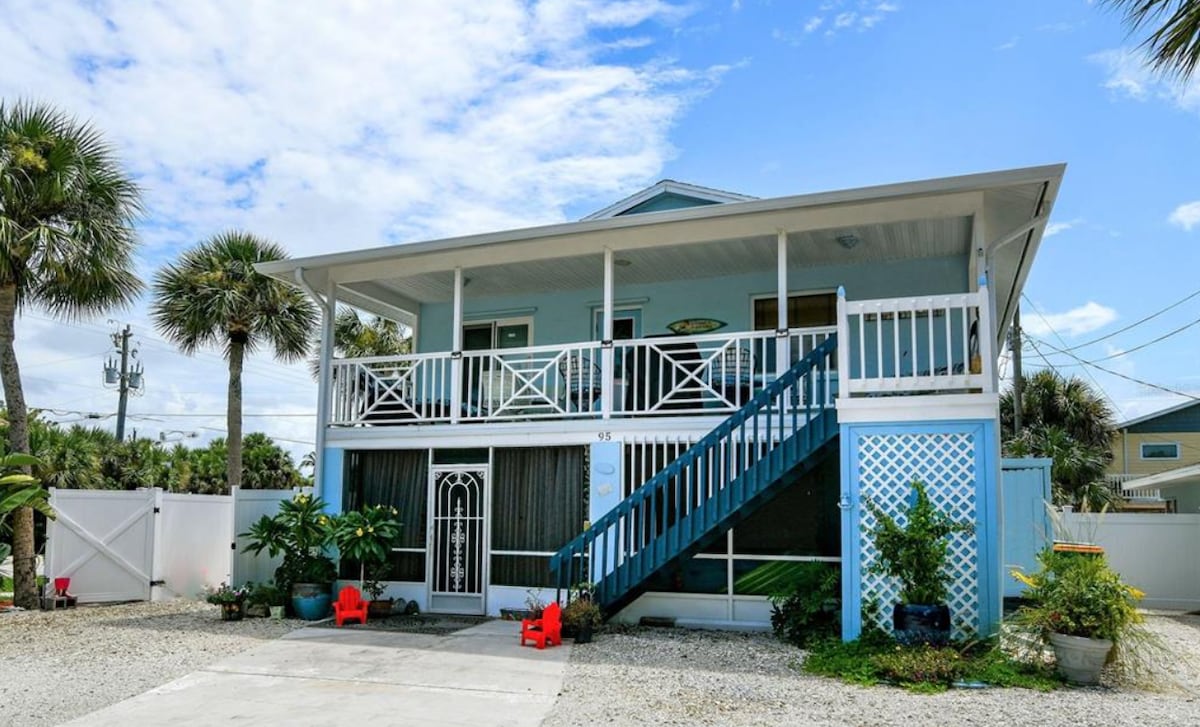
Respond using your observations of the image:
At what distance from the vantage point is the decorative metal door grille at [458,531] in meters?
11.9

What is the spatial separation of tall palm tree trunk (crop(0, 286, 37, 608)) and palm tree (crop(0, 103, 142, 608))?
0.01 metres

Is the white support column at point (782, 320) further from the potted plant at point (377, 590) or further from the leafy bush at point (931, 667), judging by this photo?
the potted plant at point (377, 590)

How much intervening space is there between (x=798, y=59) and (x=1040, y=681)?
25.1ft

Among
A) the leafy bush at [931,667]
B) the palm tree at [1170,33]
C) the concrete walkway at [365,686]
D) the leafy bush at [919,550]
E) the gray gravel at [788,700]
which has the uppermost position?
the palm tree at [1170,33]

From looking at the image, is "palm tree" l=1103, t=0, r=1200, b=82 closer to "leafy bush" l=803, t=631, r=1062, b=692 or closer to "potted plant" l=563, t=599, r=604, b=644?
"leafy bush" l=803, t=631, r=1062, b=692

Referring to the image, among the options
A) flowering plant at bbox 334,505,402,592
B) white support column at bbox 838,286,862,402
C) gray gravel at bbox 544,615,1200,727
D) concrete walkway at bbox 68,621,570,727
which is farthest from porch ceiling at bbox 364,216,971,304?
concrete walkway at bbox 68,621,570,727

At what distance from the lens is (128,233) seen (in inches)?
523

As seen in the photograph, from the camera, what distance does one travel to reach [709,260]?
12336mm

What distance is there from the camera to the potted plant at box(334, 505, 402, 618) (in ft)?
37.3

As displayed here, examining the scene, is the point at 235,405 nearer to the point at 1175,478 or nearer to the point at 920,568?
the point at 920,568

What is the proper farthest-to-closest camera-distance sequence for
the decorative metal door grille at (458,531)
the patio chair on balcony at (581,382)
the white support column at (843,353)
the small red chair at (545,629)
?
the decorative metal door grille at (458,531) → the patio chair on balcony at (581,382) → the small red chair at (545,629) → the white support column at (843,353)

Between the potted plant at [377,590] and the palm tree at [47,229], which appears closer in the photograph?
the potted plant at [377,590]

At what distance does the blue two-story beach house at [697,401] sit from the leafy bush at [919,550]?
353 mm

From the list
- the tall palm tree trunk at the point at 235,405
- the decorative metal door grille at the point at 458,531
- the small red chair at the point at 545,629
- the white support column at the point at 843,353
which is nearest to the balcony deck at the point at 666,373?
Answer: the white support column at the point at 843,353
